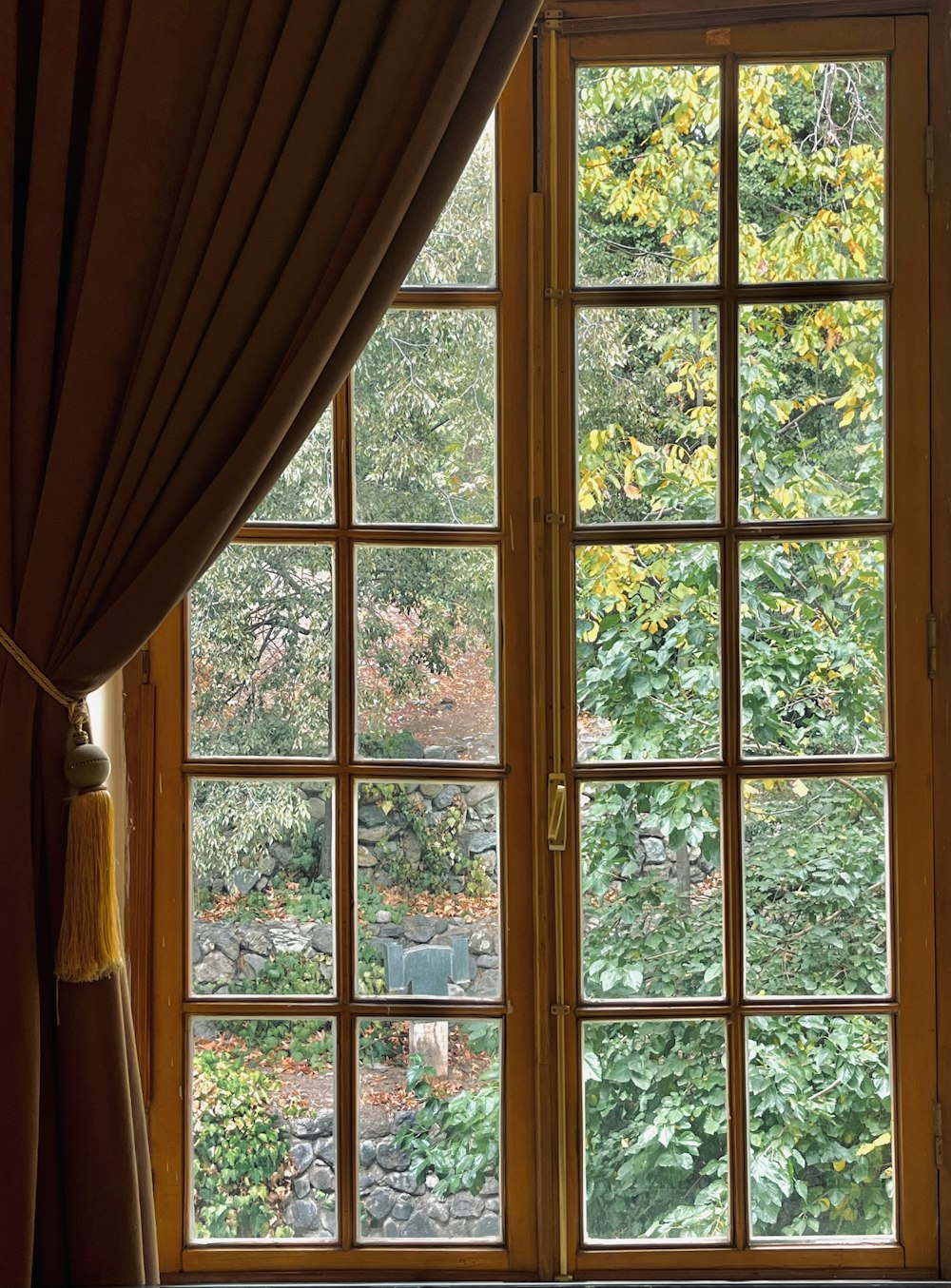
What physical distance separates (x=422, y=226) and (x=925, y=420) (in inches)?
33.5

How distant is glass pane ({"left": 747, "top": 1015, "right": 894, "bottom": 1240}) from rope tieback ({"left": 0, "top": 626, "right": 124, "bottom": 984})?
1.00m

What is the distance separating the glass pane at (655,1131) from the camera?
1684 mm

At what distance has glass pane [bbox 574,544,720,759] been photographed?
1.70 meters

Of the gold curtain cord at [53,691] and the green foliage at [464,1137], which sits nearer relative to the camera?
the gold curtain cord at [53,691]

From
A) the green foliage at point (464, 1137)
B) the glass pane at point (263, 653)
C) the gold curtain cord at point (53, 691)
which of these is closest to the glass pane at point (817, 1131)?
the green foliage at point (464, 1137)

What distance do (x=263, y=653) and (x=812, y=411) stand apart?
0.96 meters

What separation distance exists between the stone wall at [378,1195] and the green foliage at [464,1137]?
0.02 metres

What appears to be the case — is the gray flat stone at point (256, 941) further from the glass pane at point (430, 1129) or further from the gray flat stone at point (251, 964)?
the glass pane at point (430, 1129)

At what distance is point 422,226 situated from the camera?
1419mm

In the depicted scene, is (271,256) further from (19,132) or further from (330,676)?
(330,676)

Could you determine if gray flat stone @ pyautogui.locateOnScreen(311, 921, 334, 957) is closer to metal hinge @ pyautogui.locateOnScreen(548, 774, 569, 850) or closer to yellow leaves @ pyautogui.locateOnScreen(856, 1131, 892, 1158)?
metal hinge @ pyautogui.locateOnScreen(548, 774, 569, 850)

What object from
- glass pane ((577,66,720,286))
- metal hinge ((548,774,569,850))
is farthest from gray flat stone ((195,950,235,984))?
glass pane ((577,66,720,286))

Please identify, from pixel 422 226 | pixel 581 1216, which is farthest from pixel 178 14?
pixel 581 1216

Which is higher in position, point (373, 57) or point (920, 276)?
point (373, 57)
